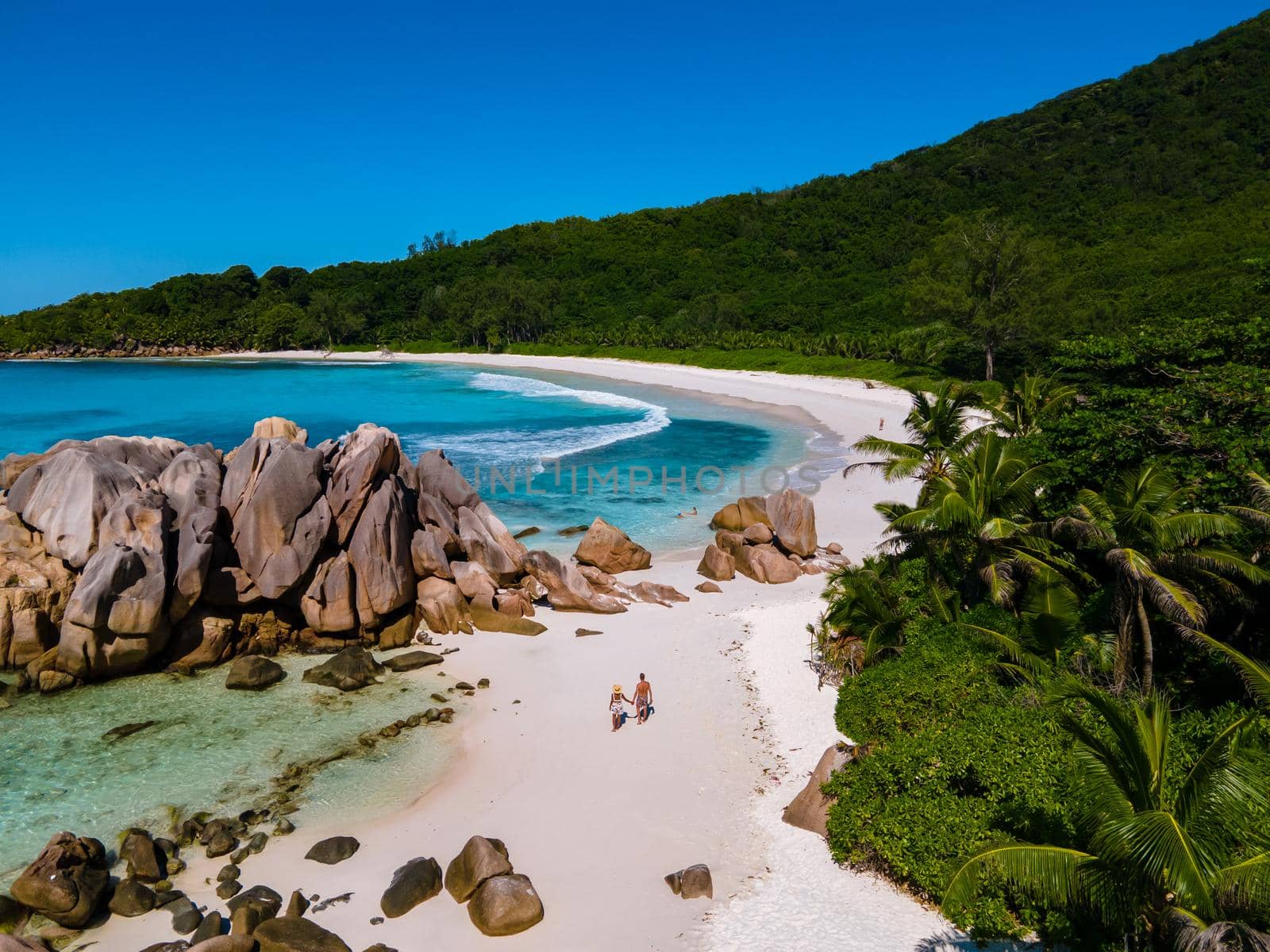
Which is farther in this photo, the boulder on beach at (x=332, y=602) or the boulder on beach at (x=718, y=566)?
the boulder on beach at (x=718, y=566)

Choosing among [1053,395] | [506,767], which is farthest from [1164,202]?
[506,767]

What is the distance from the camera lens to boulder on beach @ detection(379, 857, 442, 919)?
10.9 metres

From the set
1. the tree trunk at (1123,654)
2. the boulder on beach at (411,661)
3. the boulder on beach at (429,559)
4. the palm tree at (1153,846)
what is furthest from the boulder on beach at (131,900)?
the tree trunk at (1123,654)

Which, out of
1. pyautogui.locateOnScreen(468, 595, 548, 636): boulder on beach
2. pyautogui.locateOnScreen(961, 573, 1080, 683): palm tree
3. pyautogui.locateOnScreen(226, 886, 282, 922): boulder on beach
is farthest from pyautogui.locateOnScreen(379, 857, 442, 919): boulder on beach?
pyautogui.locateOnScreen(961, 573, 1080, 683): palm tree

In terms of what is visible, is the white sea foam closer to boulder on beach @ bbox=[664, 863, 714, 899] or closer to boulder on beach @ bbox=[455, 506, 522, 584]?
boulder on beach @ bbox=[455, 506, 522, 584]

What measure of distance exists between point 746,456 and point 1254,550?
1302 inches

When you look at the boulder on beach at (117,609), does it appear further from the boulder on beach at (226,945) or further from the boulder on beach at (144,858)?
the boulder on beach at (226,945)

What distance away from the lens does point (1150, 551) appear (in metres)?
12.0

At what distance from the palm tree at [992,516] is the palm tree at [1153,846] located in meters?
6.24

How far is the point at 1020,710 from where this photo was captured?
1219cm

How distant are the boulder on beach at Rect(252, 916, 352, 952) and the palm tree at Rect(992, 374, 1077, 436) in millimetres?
18306

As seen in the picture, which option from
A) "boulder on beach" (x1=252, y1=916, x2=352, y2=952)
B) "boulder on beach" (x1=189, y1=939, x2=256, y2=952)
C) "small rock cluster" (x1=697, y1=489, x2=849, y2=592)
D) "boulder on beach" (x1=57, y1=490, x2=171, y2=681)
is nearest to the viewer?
"boulder on beach" (x1=189, y1=939, x2=256, y2=952)

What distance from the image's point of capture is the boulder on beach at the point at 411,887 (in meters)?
10.9

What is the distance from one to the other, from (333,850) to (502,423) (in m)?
50.4
